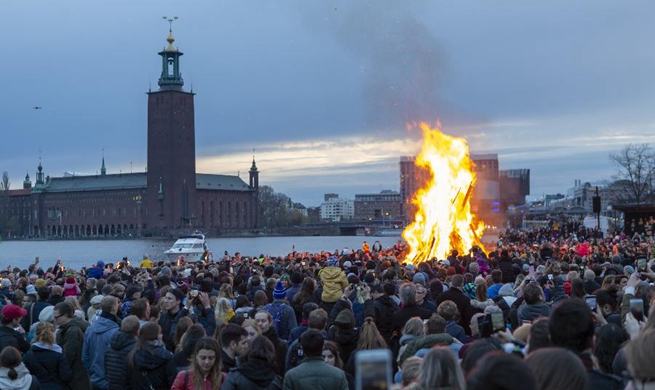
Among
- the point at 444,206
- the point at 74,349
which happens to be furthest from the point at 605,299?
the point at 444,206

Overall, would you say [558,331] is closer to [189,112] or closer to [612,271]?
[612,271]

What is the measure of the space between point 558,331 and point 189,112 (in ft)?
552

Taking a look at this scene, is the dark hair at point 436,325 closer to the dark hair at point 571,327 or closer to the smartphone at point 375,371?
the dark hair at point 571,327

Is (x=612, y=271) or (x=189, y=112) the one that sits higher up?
(x=189, y=112)

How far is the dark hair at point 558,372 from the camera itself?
4473 millimetres

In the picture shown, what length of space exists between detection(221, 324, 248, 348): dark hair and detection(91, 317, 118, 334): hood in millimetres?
2312

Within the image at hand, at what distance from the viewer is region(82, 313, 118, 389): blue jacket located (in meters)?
9.94

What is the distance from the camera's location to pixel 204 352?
25.4 feet

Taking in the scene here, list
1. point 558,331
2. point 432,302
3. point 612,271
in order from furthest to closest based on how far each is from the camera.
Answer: point 612,271 < point 432,302 < point 558,331

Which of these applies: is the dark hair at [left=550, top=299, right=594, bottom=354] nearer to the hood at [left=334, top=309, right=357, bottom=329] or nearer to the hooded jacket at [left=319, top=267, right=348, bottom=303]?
the hood at [left=334, top=309, right=357, bottom=329]

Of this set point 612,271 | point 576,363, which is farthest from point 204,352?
point 612,271

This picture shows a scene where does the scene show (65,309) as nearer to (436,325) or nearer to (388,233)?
(436,325)

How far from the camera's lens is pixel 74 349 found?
10406 mm

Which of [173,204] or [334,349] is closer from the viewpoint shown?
[334,349]
